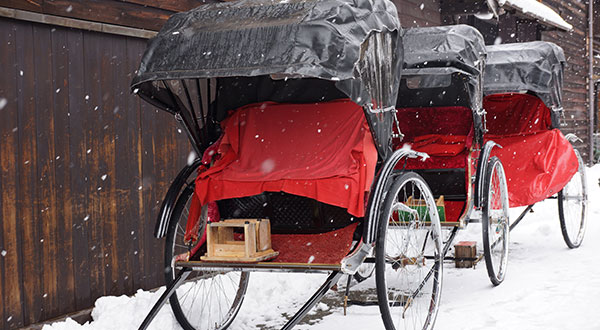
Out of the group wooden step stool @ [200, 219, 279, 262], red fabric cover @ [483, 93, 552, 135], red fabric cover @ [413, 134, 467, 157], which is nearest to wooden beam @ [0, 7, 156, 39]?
wooden step stool @ [200, 219, 279, 262]

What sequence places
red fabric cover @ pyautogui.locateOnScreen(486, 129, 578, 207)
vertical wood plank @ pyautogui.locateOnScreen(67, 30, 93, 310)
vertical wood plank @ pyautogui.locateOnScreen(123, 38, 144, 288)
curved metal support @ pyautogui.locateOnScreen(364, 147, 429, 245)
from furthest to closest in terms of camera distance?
red fabric cover @ pyautogui.locateOnScreen(486, 129, 578, 207) → vertical wood plank @ pyautogui.locateOnScreen(123, 38, 144, 288) → vertical wood plank @ pyautogui.locateOnScreen(67, 30, 93, 310) → curved metal support @ pyautogui.locateOnScreen(364, 147, 429, 245)

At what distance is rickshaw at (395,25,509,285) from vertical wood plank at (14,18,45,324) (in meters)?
2.87

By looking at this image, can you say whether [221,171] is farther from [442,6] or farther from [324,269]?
[442,6]

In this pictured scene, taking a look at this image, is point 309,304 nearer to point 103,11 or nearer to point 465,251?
point 103,11

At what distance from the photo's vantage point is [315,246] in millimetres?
4520

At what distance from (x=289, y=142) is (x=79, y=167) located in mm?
1696

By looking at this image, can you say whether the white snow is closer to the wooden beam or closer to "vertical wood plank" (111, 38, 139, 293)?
the wooden beam

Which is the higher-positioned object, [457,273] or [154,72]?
[154,72]

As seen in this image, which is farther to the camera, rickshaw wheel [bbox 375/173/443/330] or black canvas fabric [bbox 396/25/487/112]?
black canvas fabric [bbox 396/25/487/112]

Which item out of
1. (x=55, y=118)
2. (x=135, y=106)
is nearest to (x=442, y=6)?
(x=135, y=106)

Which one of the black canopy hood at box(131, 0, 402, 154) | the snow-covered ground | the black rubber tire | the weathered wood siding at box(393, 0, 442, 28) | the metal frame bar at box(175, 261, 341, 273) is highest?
the weathered wood siding at box(393, 0, 442, 28)

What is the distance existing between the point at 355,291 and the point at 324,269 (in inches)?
92.0

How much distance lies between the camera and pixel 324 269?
3828 mm

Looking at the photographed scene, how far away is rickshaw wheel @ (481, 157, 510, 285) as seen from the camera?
5.70 metres
